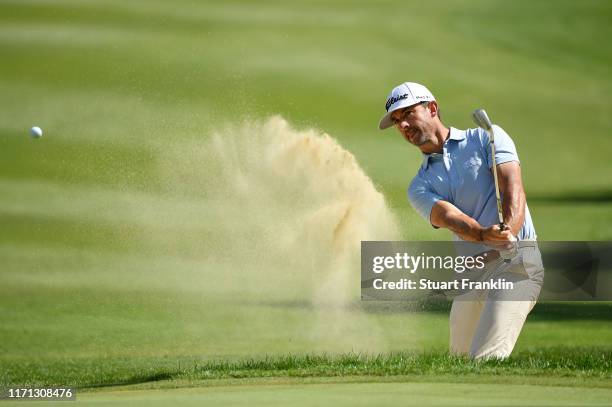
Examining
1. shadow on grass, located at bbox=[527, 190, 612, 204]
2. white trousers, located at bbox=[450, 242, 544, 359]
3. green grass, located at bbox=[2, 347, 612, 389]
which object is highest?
shadow on grass, located at bbox=[527, 190, 612, 204]

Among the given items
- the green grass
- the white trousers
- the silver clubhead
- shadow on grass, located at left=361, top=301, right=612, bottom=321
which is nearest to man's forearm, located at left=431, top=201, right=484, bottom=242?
the white trousers

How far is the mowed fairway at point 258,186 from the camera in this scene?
709 cm

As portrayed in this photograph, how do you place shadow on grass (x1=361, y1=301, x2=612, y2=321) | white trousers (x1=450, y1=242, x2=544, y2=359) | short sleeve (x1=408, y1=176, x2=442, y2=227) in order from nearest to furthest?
1. white trousers (x1=450, y1=242, x2=544, y2=359)
2. short sleeve (x1=408, y1=176, x2=442, y2=227)
3. shadow on grass (x1=361, y1=301, x2=612, y2=321)

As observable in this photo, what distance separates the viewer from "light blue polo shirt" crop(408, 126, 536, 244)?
5.29m

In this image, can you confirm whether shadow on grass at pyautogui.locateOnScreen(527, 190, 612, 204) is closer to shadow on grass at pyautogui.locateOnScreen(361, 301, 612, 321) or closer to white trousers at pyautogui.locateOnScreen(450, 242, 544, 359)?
shadow on grass at pyautogui.locateOnScreen(361, 301, 612, 321)

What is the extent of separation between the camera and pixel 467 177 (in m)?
5.32

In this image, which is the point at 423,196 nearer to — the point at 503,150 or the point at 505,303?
the point at 503,150

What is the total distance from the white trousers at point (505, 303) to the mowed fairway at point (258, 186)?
0.14 m

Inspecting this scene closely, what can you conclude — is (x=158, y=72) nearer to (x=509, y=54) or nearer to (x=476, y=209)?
(x=509, y=54)

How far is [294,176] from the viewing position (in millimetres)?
11383

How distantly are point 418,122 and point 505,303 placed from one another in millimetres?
859

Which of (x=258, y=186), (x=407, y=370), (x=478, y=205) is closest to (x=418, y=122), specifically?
(x=478, y=205)

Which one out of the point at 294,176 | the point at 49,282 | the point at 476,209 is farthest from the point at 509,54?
the point at 476,209

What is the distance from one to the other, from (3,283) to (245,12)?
8.36 meters
